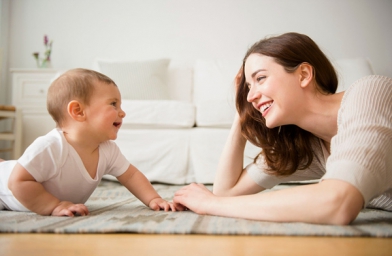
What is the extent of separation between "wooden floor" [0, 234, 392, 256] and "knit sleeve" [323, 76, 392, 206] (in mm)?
128

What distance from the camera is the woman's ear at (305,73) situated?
111cm

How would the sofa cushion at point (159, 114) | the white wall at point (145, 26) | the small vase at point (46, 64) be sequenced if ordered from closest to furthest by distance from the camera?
the sofa cushion at point (159, 114), the small vase at point (46, 64), the white wall at point (145, 26)

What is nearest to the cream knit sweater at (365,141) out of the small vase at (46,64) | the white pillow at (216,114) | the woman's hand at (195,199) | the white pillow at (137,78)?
the woman's hand at (195,199)

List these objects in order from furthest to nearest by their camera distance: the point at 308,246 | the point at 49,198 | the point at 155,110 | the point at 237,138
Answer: the point at 155,110
the point at 237,138
the point at 49,198
the point at 308,246

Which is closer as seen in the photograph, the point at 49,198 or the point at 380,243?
the point at 380,243

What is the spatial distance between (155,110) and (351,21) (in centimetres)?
250

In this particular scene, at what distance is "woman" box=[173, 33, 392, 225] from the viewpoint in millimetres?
798

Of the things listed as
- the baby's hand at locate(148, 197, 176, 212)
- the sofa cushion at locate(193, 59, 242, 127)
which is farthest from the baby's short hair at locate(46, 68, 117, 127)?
the sofa cushion at locate(193, 59, 242, 127)

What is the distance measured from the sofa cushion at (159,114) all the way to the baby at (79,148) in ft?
4.06

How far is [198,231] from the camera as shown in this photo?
0.80 metres

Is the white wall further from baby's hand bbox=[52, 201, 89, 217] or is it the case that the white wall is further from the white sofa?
baby's hand bbox=[52, 201, 89, 217]

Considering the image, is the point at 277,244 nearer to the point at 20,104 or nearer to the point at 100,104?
the point at 100,104

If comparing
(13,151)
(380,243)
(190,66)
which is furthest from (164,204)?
(190,66)

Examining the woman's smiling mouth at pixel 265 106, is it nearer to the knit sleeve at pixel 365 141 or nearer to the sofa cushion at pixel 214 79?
the knit sleeve at pixel 365 141
